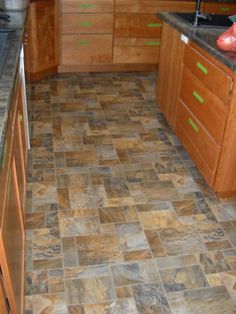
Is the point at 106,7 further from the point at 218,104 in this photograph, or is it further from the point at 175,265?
the point at 175,265

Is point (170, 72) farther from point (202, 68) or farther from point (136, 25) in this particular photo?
point (136, 25)

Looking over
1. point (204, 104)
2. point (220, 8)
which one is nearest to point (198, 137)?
point (204, 104)

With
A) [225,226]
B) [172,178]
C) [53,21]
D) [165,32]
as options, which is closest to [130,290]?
[225,226]

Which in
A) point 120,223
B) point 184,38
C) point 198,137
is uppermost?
point 184,38

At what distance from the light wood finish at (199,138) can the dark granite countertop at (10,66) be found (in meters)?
1.20

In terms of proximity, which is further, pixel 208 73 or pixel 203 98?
pixel 203 98

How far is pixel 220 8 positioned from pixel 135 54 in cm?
104

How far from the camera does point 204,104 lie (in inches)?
91.2

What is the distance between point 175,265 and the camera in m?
1.85

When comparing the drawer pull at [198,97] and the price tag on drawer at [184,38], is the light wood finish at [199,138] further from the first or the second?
the price tag on drawer at [184,38]

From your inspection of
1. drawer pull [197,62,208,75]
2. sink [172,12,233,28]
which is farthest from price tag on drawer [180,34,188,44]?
drawer pull [197,62,208,75]

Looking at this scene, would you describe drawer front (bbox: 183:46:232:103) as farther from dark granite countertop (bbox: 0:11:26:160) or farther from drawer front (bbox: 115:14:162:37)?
drawer front (bbox: 115:14:162:37)

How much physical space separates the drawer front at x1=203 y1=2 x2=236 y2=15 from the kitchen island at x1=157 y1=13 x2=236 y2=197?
1374 millimetres

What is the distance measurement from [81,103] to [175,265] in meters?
2.05
